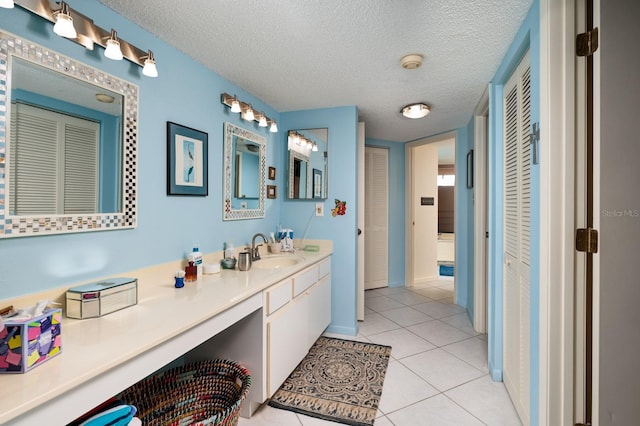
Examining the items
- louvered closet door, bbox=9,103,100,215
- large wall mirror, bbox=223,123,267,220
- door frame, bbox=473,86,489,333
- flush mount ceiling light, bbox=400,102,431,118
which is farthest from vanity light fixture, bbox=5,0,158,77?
door frame, bbox=473,86,489,333

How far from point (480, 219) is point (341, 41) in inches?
86.3

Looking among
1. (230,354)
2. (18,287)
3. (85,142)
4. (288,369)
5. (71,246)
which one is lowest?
(288,369)

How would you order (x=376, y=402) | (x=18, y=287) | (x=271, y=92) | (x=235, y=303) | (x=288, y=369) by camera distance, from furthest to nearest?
(x=271, y=92)
(x=288, y=369)
(x=376, y=402)
(x=235, y=303)
(x=18, y=287)

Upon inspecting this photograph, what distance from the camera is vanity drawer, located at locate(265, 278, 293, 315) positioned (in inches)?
68.1

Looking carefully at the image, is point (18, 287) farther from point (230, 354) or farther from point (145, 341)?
point (230, 354)

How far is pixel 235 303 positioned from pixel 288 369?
859mm

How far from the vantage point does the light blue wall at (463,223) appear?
3.46 m

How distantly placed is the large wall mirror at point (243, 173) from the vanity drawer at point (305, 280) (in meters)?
0.71

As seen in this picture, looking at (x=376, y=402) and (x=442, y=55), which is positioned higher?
(x=442, y=55)

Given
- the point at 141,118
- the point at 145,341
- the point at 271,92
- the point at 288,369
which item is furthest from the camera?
the point at 271,92

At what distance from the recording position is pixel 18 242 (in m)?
1.13

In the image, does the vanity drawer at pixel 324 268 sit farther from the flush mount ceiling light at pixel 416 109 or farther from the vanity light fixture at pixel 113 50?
the vanity light fixture at pixel 113 50

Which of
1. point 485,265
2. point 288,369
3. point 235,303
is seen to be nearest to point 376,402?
point 288,369

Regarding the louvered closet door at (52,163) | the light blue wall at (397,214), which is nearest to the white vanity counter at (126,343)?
the louvered closet door at (52,163)
